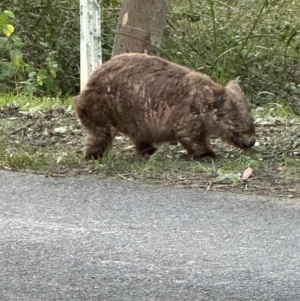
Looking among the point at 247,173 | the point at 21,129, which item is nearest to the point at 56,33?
the point at 21,129

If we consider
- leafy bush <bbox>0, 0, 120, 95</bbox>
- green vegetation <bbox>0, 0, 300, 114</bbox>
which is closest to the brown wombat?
green vegetation <bbox>0, 0, 300, 114</bbox>

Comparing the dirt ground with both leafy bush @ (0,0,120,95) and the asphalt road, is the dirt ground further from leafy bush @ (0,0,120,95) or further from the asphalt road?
leafy bush @ (0,0,120,95)

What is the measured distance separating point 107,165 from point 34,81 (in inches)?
176

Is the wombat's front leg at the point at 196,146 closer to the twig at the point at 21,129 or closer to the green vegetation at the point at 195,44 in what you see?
the twig at the point at 21,129

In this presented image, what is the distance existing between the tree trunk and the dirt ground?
184 cm

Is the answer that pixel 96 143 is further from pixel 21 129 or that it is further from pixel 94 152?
pixel 21 129

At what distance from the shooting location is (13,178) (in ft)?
21.1

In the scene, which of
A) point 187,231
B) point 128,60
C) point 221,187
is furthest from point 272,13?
point 187,231

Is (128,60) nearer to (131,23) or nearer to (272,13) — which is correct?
(131,23)

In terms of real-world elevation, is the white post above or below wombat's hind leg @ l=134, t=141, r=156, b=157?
above

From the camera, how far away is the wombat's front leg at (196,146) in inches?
272

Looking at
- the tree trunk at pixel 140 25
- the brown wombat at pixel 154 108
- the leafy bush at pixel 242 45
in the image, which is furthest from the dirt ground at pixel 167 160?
the leafy bush at pixel 242 45

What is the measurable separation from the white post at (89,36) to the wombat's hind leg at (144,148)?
1.67 meters

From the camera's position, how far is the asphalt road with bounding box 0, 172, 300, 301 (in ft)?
14.4
